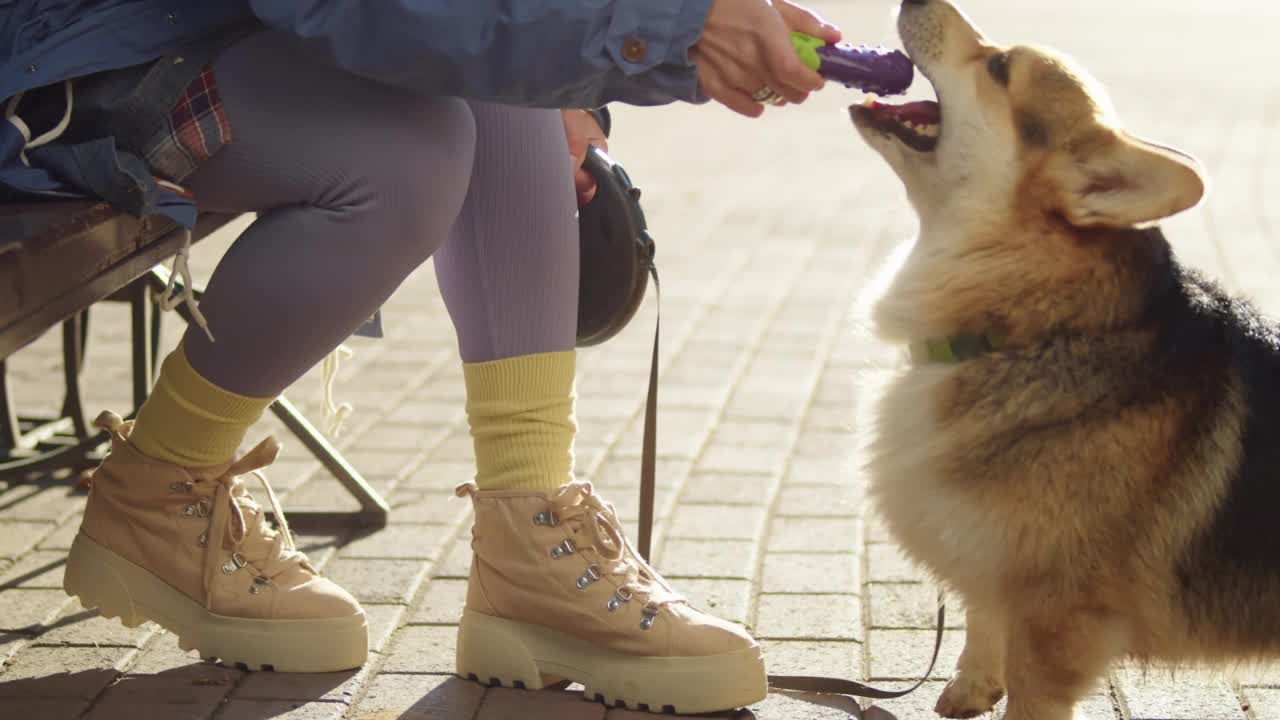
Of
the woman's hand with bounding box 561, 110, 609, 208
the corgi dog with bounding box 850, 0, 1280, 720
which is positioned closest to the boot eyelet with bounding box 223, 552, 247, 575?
the woman's hand with bounding box 561, 110, 609, 208

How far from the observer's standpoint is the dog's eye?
9.37ft

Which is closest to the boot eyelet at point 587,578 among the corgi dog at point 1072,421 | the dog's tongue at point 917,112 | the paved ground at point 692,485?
the paved ground at point 692,485

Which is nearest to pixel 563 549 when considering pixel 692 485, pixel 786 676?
pixel 786 676

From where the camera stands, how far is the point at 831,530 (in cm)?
376

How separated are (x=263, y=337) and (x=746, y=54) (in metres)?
0.95

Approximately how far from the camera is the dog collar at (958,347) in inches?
107

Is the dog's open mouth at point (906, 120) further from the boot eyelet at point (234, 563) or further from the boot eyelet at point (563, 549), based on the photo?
the boot eyelet at point (234, 563)

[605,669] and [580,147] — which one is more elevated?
[580,147]

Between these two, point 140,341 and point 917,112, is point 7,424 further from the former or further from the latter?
point 917,112

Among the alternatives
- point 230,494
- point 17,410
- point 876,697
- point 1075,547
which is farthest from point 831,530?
point 17,410

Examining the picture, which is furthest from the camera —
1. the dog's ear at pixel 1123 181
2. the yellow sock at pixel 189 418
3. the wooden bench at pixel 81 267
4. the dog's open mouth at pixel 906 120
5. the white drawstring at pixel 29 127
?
the dog's open mouth at pixel 906 120

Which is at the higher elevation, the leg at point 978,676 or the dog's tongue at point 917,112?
the dog's tongue at point 917,112

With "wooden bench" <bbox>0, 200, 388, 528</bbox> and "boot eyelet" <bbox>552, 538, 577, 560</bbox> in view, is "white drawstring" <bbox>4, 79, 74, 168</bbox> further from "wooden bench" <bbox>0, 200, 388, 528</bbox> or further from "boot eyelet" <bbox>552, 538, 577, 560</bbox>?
"boot eyelet" <bbox>552, 538, 577, 560</bbox>

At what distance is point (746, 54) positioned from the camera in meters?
2.38
